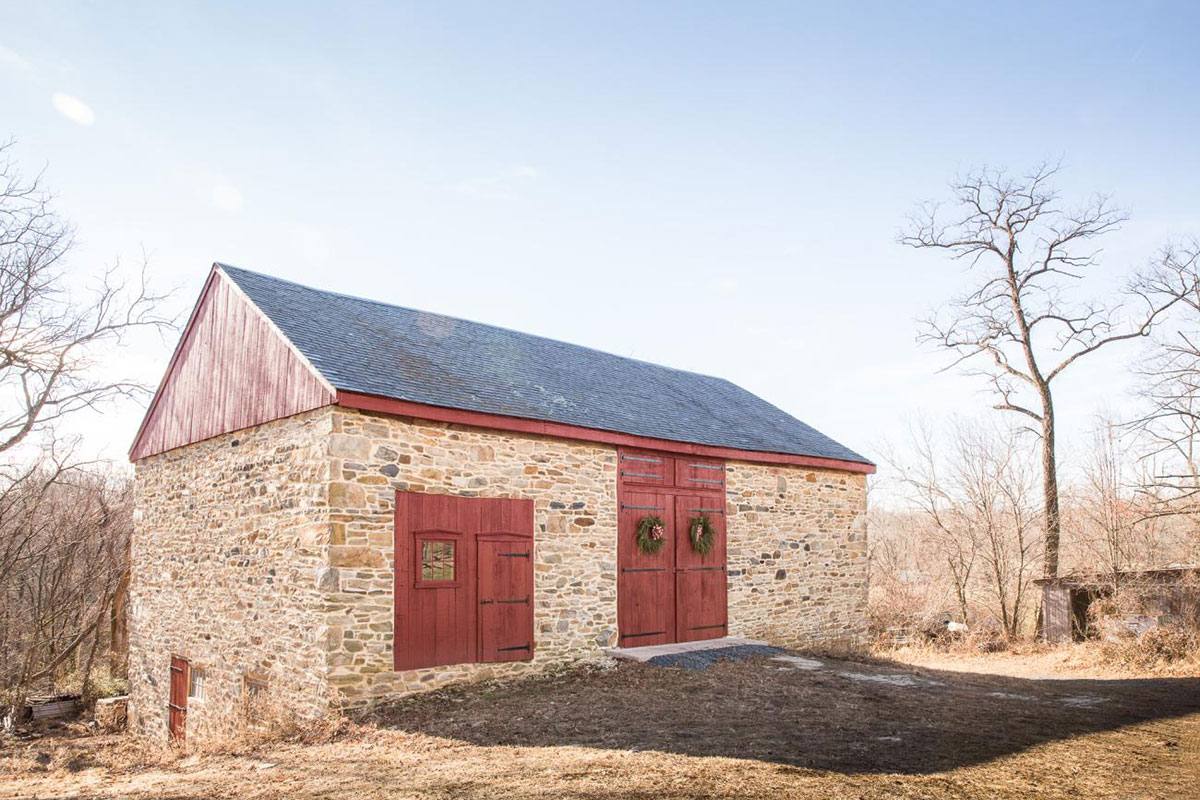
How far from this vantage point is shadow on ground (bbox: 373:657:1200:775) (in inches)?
264

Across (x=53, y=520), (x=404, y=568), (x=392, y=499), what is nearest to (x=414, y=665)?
(x=404, y=568)

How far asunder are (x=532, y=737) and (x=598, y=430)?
4.72 metres

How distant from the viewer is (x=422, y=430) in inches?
378

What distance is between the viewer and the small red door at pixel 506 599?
32.5 ft

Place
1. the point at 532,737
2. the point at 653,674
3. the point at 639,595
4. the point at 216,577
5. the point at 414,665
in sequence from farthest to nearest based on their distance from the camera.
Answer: the point at 639,595, the point at 216,577, the point at 653,674, the point at 414,665, the point at 532,737

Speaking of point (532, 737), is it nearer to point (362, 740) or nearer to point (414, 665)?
point (362, 740)

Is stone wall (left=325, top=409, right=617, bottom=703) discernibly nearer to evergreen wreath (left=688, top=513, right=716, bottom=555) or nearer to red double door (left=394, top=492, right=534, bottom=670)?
red double door (left=394, top=492, right=534, bottom=670)

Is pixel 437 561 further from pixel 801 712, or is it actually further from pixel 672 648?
pixel 801 712

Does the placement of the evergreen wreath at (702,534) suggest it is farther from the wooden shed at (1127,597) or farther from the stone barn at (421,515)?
the wooden shed at (1127,597)

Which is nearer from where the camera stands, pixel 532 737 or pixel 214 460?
pixel 532 737

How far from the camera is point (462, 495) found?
9867 mm

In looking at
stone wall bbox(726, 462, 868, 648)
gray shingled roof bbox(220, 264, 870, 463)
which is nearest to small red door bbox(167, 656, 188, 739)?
gray shingled roof bbox(220, 264, 870, 463)

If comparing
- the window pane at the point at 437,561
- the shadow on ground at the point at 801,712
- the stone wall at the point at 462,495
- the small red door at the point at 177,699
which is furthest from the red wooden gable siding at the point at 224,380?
the shadow on ground at the point at 801,712

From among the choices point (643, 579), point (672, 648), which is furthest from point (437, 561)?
point (672, 648)
